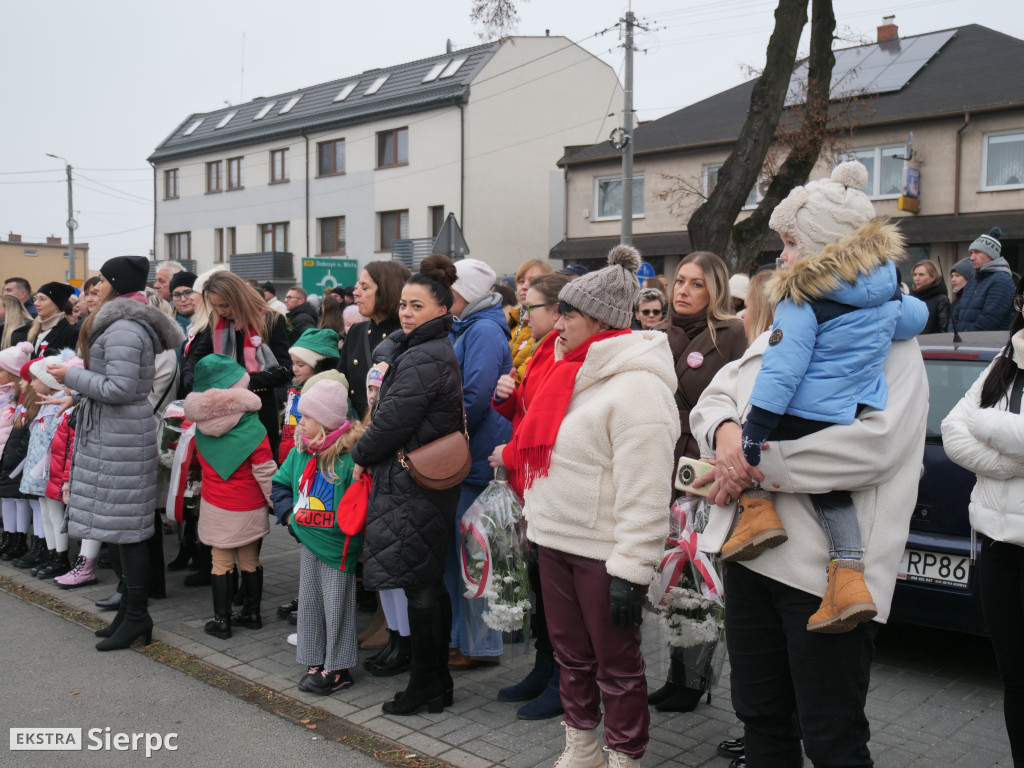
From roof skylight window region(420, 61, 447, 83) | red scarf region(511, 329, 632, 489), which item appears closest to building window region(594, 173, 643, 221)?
roof skylight window region(420, 61, 447, 83)

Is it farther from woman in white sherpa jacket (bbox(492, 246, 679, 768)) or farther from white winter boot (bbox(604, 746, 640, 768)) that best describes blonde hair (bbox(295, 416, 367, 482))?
white winter boot (bbox(604, 746, 640, 768))

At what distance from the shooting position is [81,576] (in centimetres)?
691

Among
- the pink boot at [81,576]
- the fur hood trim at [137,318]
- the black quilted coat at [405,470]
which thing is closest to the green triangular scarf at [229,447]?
the fur hood trim at [137,318]

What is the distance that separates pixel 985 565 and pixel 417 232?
3174 centimetres

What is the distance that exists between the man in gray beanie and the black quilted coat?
20.1 ft

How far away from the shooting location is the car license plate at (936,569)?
15.0 ft

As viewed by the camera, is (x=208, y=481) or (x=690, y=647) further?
(x=208, y=481)

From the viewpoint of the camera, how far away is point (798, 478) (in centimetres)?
277

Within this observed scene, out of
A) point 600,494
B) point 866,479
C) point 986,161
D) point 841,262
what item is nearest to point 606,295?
point 600,494

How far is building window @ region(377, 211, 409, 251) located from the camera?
1359 inches

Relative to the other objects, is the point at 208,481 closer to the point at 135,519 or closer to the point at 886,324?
the point at 135,519

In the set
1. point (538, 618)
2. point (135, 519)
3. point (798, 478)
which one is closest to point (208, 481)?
point (135, 519)

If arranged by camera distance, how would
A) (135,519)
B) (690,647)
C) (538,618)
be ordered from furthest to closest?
(135,519) < (538,618) < (690,647)

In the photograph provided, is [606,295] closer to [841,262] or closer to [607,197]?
[841,262]
